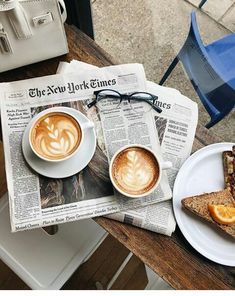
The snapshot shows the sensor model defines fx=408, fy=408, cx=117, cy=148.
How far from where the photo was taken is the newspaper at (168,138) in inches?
30.7

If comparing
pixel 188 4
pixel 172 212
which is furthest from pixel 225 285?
pixel 188 4

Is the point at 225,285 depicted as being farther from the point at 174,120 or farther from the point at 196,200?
the point at 174,120

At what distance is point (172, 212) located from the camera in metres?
0.79

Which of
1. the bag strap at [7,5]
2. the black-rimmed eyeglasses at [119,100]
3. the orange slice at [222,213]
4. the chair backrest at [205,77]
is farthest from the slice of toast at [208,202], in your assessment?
the bag strap at [7,5]

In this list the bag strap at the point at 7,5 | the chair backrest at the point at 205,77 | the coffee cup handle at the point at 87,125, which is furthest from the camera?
the chair backrest at the point at 205,77

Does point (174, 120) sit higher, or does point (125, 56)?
point (174, 120)

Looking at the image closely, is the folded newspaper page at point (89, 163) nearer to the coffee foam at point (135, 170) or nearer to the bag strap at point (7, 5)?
the coffee foam at point (135, 170)

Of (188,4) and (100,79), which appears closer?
(100,79)

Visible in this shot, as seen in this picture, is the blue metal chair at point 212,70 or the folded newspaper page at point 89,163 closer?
the folded newspaper page at point 89,163

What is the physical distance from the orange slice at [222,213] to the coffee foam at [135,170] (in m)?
0.12

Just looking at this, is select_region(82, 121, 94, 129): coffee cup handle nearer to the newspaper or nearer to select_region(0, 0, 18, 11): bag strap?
the newspaper

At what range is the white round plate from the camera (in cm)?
77

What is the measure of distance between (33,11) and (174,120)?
13.7 inches

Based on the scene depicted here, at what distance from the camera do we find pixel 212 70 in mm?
958
